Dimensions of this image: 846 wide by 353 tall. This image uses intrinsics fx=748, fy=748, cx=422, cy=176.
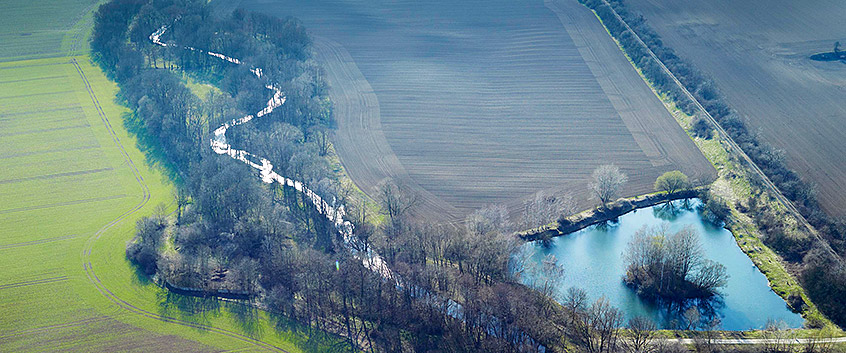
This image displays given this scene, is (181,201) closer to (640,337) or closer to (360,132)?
(360,132)

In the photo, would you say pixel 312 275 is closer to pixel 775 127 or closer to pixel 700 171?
pixel 700 171

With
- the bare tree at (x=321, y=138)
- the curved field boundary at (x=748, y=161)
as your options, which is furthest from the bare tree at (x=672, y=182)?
the bare tree at (x=321, y=138)

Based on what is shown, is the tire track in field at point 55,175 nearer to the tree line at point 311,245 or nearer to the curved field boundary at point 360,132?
the tree line at point 311,245

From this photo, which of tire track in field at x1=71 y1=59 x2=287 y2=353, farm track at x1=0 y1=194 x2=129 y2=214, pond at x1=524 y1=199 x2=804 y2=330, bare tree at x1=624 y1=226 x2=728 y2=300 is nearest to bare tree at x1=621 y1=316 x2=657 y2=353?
pond at x1=524 y1=199 x2=804 y2=330

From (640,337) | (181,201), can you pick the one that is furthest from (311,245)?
(640,337)

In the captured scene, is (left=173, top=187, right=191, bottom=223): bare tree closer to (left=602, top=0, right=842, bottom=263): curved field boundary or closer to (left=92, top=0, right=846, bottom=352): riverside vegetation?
(left=92, top=0, right=846, bottom=352): riverside vegetation

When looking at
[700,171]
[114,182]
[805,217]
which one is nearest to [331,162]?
[114,182]

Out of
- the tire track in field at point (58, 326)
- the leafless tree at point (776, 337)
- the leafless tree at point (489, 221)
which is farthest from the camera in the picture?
the leafless tree at point (489, 221)
